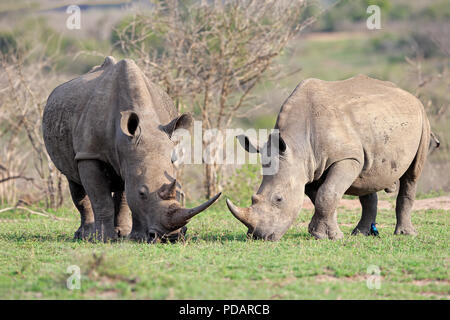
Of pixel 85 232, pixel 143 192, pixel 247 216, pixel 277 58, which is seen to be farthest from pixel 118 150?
pixel 277 58

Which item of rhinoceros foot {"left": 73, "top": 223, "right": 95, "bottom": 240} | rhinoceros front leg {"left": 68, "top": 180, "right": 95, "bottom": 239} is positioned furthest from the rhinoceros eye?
rhinoceros front leg {"left": 68, "top": 180, "right": 95, "bottom": 239}

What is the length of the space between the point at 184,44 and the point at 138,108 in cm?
609

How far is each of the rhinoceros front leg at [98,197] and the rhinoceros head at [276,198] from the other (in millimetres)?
1807

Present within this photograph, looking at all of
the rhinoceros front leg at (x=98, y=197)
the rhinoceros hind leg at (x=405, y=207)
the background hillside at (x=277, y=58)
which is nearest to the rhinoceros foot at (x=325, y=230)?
the rhinoceros hind leg at (x=405, y=207)

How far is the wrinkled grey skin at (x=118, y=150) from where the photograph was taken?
370 inches

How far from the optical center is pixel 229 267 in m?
7.95

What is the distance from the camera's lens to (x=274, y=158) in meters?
9.87

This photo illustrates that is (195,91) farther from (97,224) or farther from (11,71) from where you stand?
(97,224)

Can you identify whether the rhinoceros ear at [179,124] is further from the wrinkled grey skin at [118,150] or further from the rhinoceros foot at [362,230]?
the rhinoceros foot at [362,230]

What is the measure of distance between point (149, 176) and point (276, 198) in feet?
5.28
